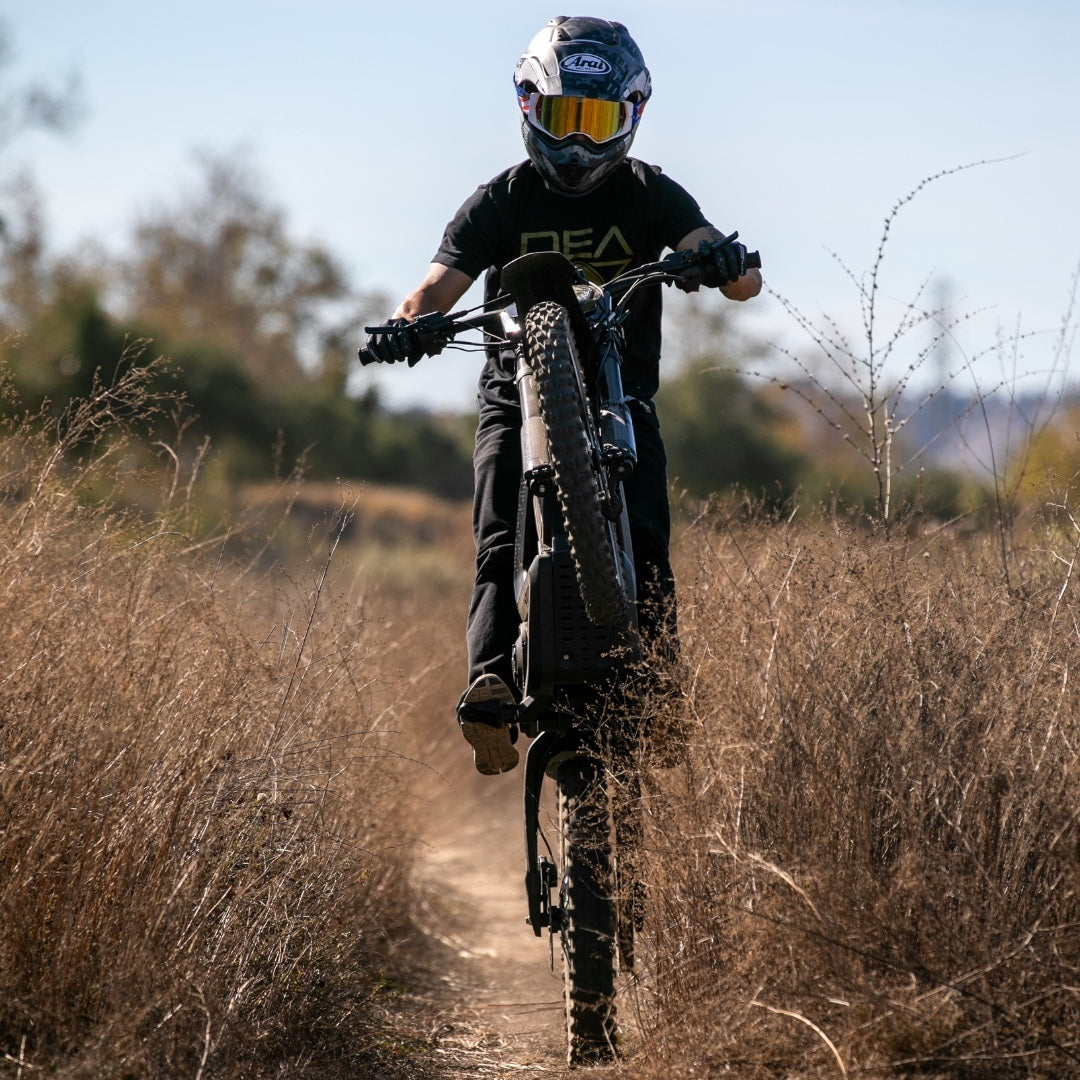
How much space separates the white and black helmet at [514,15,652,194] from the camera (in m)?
4.41

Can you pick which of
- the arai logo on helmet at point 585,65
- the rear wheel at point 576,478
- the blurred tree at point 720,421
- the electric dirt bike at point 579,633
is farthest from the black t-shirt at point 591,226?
the blurred tree at point 720,421

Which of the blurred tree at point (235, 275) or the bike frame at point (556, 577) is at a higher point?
the blurred tree at point (235, 275)

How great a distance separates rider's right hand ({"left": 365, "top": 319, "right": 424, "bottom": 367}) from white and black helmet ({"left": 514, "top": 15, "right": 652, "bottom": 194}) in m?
0.75

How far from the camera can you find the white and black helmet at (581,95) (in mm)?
4414

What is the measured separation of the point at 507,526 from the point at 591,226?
104 centimetres

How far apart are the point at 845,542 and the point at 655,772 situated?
0.97m

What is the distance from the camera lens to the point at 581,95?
173 inches

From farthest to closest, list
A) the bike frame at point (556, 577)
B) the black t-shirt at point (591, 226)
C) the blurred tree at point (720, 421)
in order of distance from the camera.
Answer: the blurred tree at point (720, 421) < the black t-shirt at point (591, 226) < the bike frame at point (556, 577)

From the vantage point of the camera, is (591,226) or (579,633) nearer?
(579,633)

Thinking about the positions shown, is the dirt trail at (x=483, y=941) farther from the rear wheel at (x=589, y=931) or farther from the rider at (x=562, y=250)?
the rider at (x=562, y=250)

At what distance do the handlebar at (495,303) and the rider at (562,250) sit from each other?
1.3 inches

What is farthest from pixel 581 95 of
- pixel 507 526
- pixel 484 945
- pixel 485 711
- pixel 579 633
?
pixel 484 945

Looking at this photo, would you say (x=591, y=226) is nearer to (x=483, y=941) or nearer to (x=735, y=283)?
(x=735, y=283)

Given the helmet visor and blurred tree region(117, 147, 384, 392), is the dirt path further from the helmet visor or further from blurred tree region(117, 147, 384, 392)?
blurred tree region(117, 147, 384, 392)
